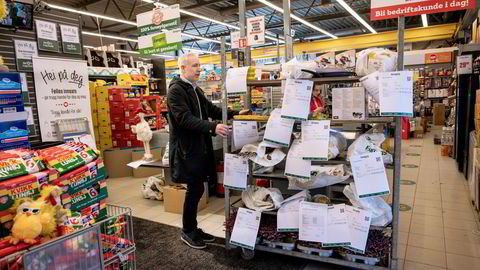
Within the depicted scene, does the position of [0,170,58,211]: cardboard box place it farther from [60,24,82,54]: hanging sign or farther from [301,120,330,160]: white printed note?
[60,24,82,54]: hanging sign

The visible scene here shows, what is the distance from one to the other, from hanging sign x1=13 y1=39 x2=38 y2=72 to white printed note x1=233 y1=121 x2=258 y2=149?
1.82 meters

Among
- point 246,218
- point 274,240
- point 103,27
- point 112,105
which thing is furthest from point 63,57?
point 103,27

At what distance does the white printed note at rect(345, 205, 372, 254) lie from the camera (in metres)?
2.34

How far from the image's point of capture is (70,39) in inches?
123

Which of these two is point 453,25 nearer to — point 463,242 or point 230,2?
point 230,2

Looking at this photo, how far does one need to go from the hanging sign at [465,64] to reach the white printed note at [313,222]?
4.70m

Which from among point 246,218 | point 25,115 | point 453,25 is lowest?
point 246,218

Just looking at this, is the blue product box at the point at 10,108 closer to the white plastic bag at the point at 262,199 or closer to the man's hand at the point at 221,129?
the man's hand at the point at 221,129

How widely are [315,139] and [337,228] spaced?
2.21ft

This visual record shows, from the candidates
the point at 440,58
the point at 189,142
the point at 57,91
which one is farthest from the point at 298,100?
the point at 440,58

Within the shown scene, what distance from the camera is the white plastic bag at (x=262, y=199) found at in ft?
8.99

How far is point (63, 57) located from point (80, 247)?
2.54 meters

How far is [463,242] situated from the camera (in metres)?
3.15

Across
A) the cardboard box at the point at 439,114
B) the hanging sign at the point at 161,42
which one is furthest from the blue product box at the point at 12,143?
the cardboard box at the point at 439,114
